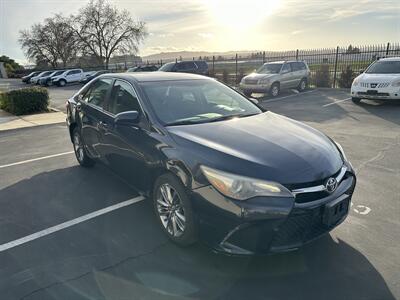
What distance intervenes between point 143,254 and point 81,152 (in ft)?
9.96

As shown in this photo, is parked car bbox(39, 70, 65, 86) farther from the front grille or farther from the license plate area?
the license plate area

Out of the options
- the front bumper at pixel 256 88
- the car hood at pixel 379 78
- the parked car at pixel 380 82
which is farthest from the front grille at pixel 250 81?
the car hood at pixel 379 78

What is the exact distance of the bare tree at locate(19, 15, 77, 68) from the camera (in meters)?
51.3

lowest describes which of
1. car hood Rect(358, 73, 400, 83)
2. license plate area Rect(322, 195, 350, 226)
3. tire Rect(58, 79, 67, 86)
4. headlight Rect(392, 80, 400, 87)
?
tire Rect(58, 79, 67, 86)

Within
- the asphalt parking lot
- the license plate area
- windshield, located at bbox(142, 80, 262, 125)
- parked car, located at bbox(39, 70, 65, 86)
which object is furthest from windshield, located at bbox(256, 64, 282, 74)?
parked car, located at bbox(39, 70, 65, 86)

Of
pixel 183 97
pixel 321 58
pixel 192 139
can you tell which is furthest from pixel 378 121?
pixel 321 58

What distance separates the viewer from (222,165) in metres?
2.72

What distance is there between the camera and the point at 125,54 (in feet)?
176

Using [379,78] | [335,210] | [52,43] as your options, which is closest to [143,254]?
[335,210]

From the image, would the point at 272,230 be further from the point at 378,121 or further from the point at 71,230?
the point at 378,121

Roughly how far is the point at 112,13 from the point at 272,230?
5455 centimetres

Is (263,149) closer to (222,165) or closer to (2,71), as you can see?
(222,165)

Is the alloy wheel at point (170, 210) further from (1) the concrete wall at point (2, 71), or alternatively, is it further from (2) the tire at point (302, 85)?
(1) the concrete wall at point (2, 71)

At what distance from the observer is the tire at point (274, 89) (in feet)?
48.5
